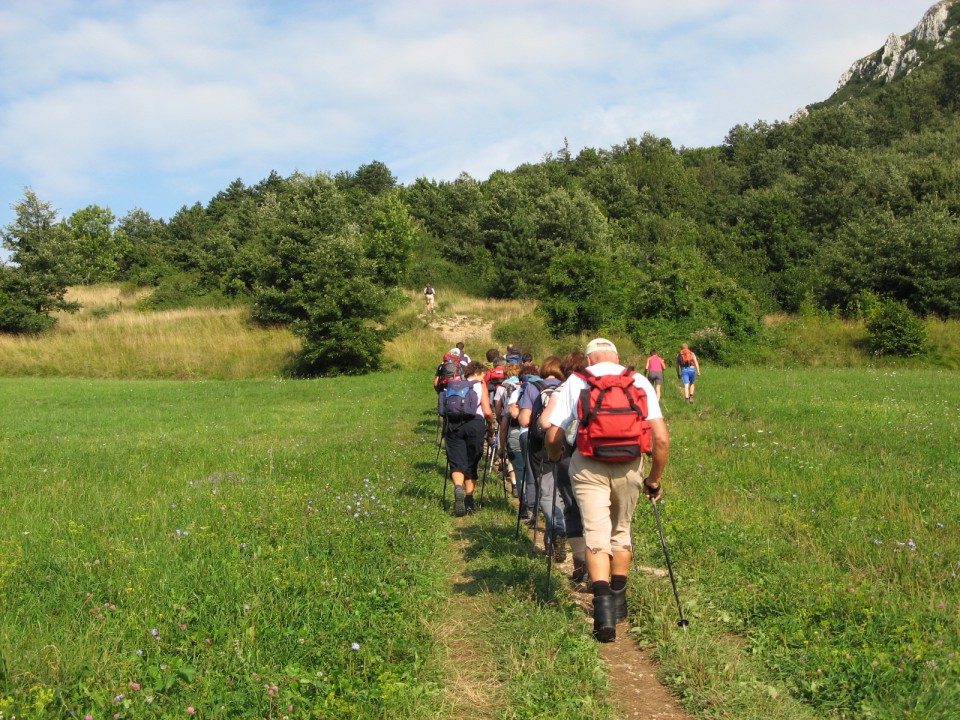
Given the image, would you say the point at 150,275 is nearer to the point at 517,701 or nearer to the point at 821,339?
the point at 821,339

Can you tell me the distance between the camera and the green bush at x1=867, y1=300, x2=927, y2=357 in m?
35.7

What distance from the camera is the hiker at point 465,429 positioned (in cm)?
975

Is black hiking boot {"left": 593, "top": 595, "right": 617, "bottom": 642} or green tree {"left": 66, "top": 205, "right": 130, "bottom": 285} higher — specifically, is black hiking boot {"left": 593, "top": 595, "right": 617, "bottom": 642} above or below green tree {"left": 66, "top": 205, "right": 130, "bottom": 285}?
below

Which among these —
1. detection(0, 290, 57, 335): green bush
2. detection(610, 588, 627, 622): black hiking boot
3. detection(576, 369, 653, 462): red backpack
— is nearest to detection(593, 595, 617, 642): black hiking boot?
detection(610, 588, 627, 622): black hiking boot

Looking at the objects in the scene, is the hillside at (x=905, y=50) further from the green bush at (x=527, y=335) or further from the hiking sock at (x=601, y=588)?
the hiking sock at (x=601, y=588)

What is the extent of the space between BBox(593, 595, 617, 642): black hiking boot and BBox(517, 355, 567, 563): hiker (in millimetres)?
2054

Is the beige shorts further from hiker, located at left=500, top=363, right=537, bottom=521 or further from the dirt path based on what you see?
hiker, located at left=500, top=363, right=537, bottom=521

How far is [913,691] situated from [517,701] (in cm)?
233

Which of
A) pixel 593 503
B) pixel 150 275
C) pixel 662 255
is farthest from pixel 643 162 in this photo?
pixel 593 503

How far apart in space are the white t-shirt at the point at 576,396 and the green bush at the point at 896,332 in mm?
35974

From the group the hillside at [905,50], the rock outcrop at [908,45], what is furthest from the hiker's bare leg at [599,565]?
the rock outcrop at [908,45]

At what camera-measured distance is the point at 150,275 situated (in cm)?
6062

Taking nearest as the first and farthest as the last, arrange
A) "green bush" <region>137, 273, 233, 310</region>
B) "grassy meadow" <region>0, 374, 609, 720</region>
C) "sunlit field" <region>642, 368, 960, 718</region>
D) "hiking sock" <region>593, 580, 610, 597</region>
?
"grassy meadow" <region>0, 374, 609, 720</region>
"sunlit field" <region>642, 368, 960, 718</region>
"hiking sock" <region>593, 580, 610, 597</region>
"green bush" <region>137, 273, 233, 310</region>

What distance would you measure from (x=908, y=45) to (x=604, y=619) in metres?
205
